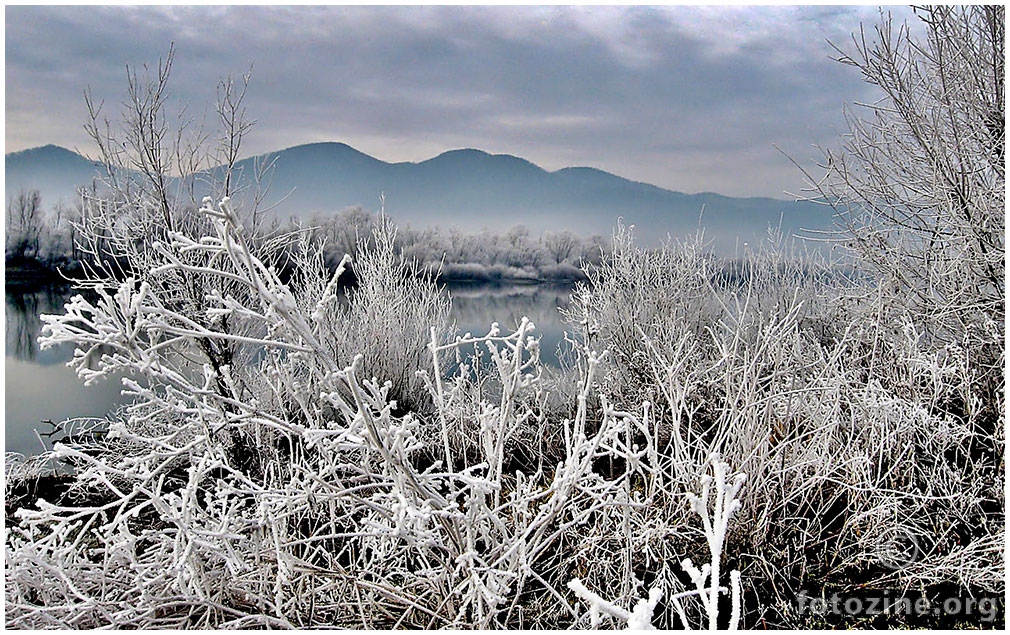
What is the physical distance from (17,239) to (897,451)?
9580mm

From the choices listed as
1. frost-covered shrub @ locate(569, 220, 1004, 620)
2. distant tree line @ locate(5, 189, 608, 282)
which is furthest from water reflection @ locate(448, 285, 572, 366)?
frost-covered shrub @ locate(569, 220, 1004, 620)

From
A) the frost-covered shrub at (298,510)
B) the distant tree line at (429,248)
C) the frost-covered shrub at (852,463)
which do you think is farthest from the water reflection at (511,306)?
the frost-covered shrub at (298,510)

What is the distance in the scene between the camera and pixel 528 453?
6.40m

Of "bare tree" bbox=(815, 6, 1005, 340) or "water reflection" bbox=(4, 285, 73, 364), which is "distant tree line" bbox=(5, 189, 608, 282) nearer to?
"water reflection" bbox=(4, 285, 73, 364)

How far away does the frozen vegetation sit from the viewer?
2.70 m

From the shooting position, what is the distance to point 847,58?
15.1 ft

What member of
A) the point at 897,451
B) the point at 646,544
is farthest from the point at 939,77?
the point at 646,544

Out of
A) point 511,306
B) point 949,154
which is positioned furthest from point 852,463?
point 511,306

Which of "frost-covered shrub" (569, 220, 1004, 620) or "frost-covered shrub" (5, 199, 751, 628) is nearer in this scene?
"frost-covered shrub" (5, 199, 751, 628)

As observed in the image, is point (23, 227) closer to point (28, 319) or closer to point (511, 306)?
point (28, 319)

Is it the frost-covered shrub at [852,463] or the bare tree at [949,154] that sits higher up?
the bare tree at [949,154]

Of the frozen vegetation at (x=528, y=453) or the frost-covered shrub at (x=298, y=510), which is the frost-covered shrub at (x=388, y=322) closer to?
the frozen vegetation at (x=528, y=453)

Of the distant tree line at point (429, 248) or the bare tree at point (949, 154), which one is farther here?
the distant tree line at point (429, 248)

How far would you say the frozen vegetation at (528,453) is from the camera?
270cm
